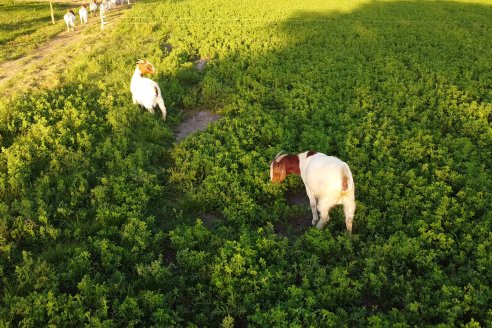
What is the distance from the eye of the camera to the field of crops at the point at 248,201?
5.54m

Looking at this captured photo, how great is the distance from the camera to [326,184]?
6.57 metres

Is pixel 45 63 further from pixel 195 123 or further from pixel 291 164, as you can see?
pixel 291 164

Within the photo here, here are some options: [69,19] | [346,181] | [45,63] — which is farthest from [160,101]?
[69,19]

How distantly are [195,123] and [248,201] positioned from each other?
4779mm

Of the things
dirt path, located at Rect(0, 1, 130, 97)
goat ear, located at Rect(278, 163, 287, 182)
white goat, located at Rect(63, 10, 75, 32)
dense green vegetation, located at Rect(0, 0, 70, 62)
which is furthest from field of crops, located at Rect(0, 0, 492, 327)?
white goat, located at Rect(63, 10, 75, 32)

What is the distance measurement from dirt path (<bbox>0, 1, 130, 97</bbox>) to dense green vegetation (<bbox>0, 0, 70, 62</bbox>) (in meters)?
0.56

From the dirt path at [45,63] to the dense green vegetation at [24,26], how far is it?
56 cm

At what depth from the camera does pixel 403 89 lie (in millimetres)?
12656

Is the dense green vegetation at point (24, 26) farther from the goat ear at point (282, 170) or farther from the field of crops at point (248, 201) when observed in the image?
the goat ear at point (282, 170)

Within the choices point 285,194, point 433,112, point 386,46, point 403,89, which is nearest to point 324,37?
point 386,46

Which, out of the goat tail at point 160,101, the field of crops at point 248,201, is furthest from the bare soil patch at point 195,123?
the goat tail at point 160,101

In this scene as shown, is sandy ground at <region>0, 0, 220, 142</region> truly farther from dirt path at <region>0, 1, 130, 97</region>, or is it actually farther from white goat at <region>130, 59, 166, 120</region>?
white goat at <region>130, 59, 166, 120</region>

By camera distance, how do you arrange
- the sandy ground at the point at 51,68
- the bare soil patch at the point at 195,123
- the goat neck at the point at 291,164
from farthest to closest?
the sandy ground at the point at 51,68
the bare soil patch at the point at 195,123
the goat neck at the point at 291,164

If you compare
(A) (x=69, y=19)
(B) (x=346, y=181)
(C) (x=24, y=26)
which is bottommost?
(B) (x=346, y=181)
